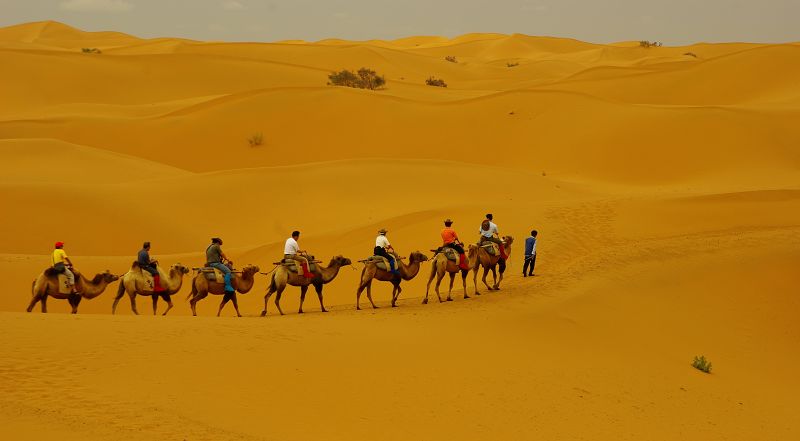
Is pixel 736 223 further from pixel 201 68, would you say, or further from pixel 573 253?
pixel 201 68

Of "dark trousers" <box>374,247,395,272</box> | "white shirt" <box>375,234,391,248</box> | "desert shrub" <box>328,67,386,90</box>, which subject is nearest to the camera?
"white shirt" <box>375,234,391,248</box>

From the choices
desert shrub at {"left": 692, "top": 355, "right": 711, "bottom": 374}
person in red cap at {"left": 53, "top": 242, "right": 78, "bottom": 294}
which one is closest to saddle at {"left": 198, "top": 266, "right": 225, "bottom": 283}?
person in red cap at {"left": 53, "top": 242, "right": 78, "bottom": 294}

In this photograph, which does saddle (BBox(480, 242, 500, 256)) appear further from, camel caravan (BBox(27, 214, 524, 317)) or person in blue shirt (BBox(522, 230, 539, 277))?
person in blue shirt (BBox(522, 230, 539, 277))

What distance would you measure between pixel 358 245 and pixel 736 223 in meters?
11.8

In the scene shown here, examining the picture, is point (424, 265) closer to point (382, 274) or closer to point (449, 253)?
point (449, 253)

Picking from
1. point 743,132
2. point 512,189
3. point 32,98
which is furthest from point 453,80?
point 512,189

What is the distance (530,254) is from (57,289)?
35.4 ft

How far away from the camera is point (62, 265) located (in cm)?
1712

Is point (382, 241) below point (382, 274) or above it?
above

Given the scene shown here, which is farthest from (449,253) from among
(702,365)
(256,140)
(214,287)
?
(256,140)

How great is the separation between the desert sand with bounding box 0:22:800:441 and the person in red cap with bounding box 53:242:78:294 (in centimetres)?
343

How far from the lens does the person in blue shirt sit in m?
21.4

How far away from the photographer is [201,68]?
268 feet

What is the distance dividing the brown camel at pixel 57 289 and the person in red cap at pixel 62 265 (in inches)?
5.8
